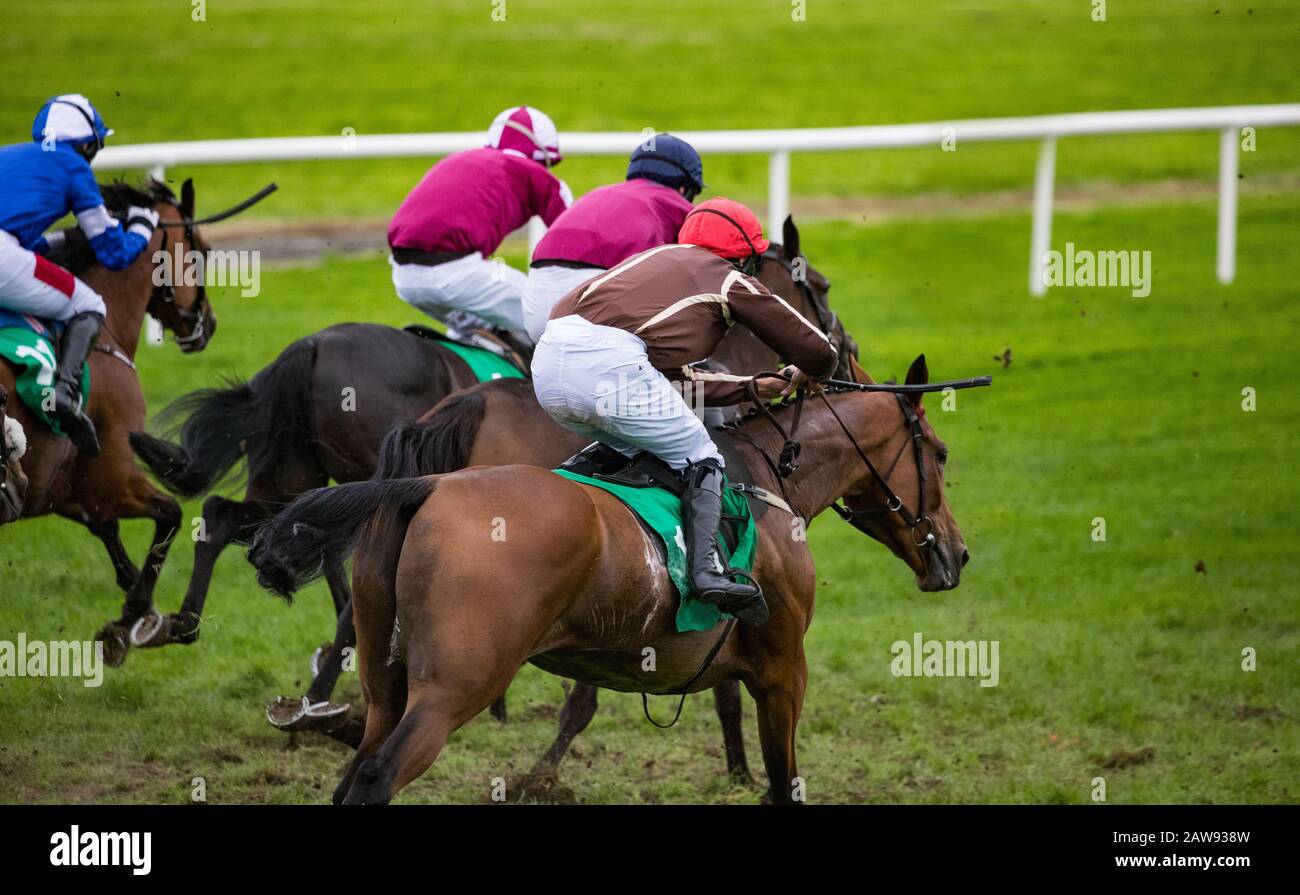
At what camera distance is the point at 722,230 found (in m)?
5.12

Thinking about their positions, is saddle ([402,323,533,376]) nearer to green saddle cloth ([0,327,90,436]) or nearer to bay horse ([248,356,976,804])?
green saddle cloth ([0,327,90,436])

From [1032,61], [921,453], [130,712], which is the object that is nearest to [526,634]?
[921,453]

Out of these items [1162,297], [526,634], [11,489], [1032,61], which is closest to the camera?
[526,634]

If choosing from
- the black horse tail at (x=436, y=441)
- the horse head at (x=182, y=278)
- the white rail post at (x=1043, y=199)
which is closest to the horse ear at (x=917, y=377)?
the black horse tail at (x=436, y=441)

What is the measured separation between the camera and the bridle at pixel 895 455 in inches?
211

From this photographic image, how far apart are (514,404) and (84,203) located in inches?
97.1

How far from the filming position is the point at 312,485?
6.77 metres

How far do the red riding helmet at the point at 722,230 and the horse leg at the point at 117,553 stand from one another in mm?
3772

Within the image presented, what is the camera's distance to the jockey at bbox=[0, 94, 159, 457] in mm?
6559

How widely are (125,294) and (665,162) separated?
2761mm

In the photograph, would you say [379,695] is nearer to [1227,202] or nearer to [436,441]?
[436,441]

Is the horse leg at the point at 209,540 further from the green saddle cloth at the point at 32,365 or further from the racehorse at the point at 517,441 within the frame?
the green saddle cloth at the point at 32,365

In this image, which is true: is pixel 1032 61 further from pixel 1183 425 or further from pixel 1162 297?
pixel 1183 425

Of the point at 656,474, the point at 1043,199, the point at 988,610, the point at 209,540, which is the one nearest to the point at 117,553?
the point at 209,540
